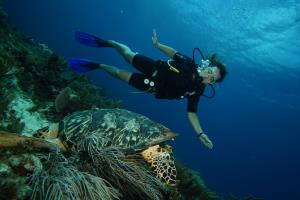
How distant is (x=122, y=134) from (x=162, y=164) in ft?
2.68

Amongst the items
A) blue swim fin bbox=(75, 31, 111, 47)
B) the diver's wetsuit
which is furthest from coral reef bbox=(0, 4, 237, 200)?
blue swim fin bbox=(75, 31, 111, 47)

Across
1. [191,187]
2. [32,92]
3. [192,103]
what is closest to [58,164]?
[32,92]

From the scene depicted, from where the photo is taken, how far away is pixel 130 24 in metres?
76.9

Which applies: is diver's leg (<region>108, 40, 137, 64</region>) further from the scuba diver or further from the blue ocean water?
the blue ocean water

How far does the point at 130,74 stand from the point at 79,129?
3173 mm

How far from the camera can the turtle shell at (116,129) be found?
4.60 m

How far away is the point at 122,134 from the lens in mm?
4727

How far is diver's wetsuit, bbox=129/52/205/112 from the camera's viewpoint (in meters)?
7.03

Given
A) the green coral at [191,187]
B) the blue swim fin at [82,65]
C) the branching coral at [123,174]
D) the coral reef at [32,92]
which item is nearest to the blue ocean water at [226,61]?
the coral reef at [32,92]

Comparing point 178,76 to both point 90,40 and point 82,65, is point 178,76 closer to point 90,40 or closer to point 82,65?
point 82,65

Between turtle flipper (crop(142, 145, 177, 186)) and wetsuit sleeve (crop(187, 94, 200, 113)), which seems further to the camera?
wetsuit sleeve (crop(187, 94, 200, 113))

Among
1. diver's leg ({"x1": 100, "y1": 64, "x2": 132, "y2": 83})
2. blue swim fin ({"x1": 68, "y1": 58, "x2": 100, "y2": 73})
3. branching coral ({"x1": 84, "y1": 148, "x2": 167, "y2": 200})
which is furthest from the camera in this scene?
blue swim fin ({"x1": 68, "y1": 58, "x2": 100, "y2": 73})

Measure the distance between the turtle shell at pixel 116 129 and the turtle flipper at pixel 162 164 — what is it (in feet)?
0.51

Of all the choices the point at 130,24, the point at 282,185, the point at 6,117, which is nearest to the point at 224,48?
the point at 6,117
